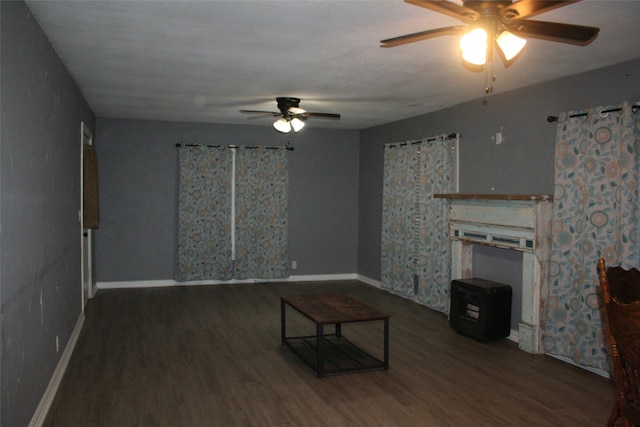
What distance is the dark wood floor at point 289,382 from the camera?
3.33m

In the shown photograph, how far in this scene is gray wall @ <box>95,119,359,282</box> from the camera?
740 centimetres

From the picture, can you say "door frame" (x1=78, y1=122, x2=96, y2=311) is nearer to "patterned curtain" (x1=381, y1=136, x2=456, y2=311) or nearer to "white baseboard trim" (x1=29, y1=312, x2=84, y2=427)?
"white baseboard trim" (x1=29, y1=312, x2=84, y2=427)

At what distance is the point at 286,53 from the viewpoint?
12.4ft

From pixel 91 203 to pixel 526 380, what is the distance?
4.51 meters

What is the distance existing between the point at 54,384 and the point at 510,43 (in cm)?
355

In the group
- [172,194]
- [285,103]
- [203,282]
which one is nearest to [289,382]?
[285,103]

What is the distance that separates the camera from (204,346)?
477 cm

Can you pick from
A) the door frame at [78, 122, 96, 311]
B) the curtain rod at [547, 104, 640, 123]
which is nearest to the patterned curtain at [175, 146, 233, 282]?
the door frame at [78, 122, 96, 311]

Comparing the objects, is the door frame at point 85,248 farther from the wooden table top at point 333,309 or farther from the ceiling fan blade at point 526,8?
the ceiling fan blade at point 526,8

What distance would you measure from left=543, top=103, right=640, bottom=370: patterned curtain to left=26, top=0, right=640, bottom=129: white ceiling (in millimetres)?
534

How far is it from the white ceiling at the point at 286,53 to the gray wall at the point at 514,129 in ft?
0.47

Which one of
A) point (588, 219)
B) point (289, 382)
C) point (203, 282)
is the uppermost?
point (588, 219)

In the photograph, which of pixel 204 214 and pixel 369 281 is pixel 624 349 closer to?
pixel 369 281

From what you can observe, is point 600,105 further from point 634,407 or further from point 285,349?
point 285,349
